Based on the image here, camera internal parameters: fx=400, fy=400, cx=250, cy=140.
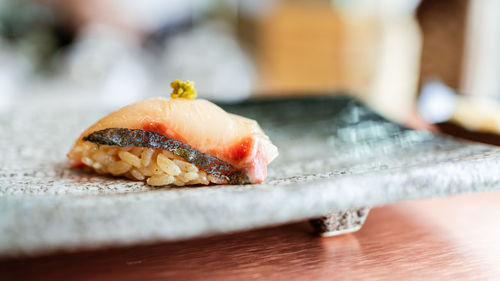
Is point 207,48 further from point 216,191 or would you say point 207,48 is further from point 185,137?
point 216,191

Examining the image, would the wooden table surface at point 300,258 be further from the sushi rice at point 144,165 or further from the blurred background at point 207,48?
the blurred background at point 207,48

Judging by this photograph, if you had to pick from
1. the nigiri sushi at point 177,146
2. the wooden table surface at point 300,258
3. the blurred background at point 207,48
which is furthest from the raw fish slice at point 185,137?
the blurred background at point 207,48

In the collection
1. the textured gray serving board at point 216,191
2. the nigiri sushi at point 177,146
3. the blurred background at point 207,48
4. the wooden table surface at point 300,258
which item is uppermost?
the blurred background at point 207,48

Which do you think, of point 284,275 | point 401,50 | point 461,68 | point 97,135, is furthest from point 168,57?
point 284,275

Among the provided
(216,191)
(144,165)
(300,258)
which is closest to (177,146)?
(144,165)

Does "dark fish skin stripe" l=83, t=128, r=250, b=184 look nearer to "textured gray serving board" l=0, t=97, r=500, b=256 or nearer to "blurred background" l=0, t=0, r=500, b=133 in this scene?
"textured gray serving board" l=0, t=97, r=500, b=256

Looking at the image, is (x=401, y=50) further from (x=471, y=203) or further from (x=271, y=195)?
(x=271, y=195)
